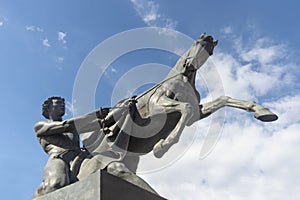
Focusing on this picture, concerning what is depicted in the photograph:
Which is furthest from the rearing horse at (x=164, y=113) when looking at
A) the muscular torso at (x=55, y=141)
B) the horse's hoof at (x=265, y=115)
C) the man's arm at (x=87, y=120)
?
the muscular torso at (x=55, y=141)

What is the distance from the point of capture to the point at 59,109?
7.03 meters

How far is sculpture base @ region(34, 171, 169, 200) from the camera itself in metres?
5.10

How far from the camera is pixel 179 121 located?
297 inches

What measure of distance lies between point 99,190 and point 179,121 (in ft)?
9.15

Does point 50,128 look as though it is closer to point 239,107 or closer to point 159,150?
point 159,150

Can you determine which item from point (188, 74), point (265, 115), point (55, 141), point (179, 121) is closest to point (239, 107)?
point (265, 115)

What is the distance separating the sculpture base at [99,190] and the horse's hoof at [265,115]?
245 cm

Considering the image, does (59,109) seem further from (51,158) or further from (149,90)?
(149,90)

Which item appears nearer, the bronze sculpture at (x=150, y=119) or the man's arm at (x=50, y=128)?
the man's arm at (x=50, y=128)

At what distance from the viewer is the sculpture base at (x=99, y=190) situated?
510cm

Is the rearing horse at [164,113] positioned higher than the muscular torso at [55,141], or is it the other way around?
the rearing horse at [164,113]

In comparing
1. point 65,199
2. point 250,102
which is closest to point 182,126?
point 250,102

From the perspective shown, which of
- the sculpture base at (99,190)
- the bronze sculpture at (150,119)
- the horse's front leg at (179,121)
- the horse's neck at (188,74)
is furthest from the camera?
the horse's neck at (188,74)

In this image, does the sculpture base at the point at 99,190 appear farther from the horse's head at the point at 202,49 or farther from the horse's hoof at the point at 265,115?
the horse's head at the point at 202,49
